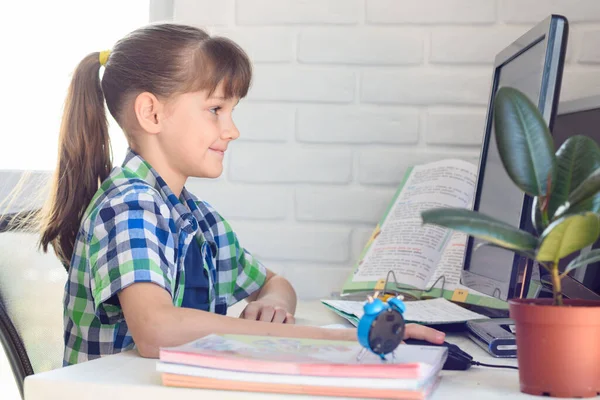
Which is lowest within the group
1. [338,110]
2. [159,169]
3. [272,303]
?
[272,303]

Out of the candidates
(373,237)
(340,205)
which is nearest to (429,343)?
(373,237)

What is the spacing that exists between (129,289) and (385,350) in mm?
383

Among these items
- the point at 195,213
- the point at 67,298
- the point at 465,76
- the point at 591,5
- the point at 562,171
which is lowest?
the point at 67,298

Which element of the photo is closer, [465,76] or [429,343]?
[429,343]

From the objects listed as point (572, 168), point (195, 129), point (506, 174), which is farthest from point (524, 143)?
point (195, 129)

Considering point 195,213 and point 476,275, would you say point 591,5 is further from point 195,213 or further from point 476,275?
point 195,213

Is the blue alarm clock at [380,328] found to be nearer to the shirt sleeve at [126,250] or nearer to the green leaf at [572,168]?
the green leaf at [572,168]

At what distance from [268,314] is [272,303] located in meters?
0.09

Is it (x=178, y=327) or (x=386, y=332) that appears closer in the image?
(x=386, y=332)

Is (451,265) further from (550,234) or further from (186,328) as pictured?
(550,234)

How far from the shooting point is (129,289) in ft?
3.30

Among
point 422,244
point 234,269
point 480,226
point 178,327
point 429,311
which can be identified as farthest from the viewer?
point 422,244

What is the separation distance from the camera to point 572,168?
2.50 ft

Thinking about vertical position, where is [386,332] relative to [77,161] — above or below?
below
